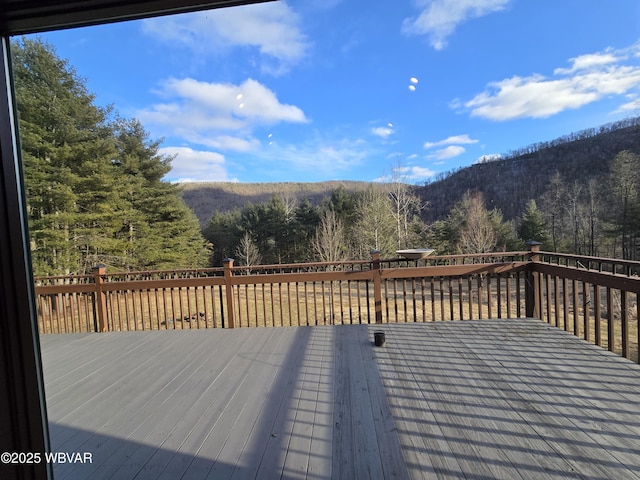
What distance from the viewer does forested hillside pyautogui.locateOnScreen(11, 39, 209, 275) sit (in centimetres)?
678

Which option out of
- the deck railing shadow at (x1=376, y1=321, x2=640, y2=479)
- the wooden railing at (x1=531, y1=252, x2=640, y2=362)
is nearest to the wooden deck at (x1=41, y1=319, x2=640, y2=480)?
the deck railing shadow at (x1=376, y1=321, x2=640, y2=479)

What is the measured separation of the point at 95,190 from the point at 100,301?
7416mm

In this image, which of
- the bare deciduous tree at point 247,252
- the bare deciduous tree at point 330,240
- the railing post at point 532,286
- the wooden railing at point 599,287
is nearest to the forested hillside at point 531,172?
the bare deciduous tree at point 330,240

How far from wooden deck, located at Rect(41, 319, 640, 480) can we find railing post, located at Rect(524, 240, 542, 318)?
1.72ft

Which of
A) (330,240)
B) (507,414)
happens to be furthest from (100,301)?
(330,240)

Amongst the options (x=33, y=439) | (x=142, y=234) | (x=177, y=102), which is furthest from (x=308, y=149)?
(x=33, y=439)

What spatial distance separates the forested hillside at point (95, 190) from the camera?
A: 678 cm

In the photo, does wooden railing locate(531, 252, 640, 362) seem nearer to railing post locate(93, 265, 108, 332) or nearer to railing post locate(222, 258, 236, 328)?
railing post locate(222, 258, 236, 328)

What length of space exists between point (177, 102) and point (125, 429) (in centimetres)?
662

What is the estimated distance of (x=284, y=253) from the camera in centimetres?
2053

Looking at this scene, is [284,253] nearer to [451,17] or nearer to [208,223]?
[208,223]

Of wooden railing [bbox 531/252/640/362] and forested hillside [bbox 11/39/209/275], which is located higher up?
forested hillside [bbox 11/39/209/275]

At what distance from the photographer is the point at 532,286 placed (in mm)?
3596

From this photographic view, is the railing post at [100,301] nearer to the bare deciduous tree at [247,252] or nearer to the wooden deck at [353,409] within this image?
the wooden deck at [353,409]
